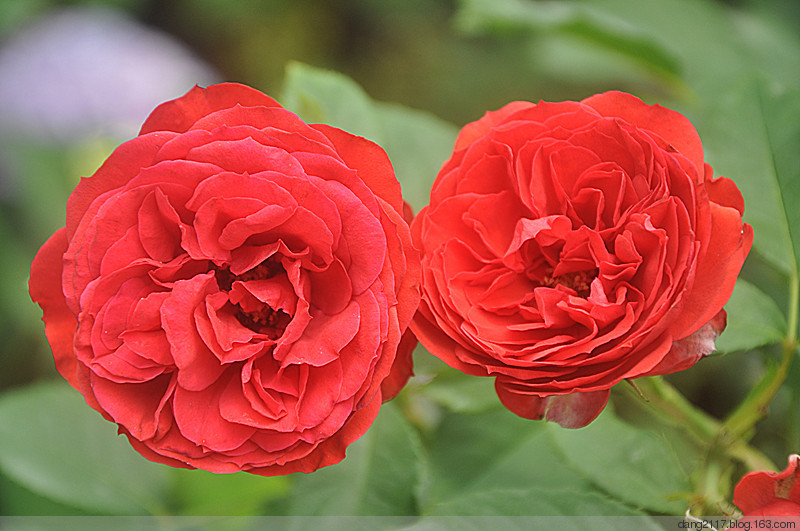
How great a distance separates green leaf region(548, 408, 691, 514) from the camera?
0.54 meters

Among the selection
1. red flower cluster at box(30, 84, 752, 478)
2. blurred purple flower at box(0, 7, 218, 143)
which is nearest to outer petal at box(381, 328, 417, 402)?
red flower cluster at box(30, 84, 752, 478)

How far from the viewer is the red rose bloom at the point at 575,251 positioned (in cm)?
39

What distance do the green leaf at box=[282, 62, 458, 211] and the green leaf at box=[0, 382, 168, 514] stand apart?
1.46 ft

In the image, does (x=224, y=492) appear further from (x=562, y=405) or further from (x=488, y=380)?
(x=562, y=405)

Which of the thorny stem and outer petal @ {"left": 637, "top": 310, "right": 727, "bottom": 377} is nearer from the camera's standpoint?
outer petal @ {"left": 637, "top": 310, "right": 727, "bottom": 377}

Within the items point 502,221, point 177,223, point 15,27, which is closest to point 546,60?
point 502,221

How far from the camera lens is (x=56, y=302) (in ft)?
1.42

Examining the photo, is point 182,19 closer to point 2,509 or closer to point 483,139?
point 2,509

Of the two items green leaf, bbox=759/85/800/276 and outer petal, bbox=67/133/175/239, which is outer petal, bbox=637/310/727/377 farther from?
outer petal, bbox=67/133/175/239

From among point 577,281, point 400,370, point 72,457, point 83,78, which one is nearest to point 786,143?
point 577,281

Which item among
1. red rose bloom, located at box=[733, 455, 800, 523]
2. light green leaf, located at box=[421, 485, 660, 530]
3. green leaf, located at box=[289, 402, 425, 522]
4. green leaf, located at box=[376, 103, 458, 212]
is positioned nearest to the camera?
red rose bloom, located at box=[733, 455, 800, 523]

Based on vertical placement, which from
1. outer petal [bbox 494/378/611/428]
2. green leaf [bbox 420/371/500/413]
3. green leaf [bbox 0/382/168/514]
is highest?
outer petal [bbox 494/378/611/428]

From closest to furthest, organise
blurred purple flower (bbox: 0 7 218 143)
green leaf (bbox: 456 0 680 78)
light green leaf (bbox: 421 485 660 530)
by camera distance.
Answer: light green leaf (bbox: 421 485 660 530), green leaf (bbox: 456 0 680 78), blurred purple flower (bbox: 0 7 218 143)

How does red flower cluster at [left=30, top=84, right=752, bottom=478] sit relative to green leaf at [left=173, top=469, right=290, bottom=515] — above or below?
above
